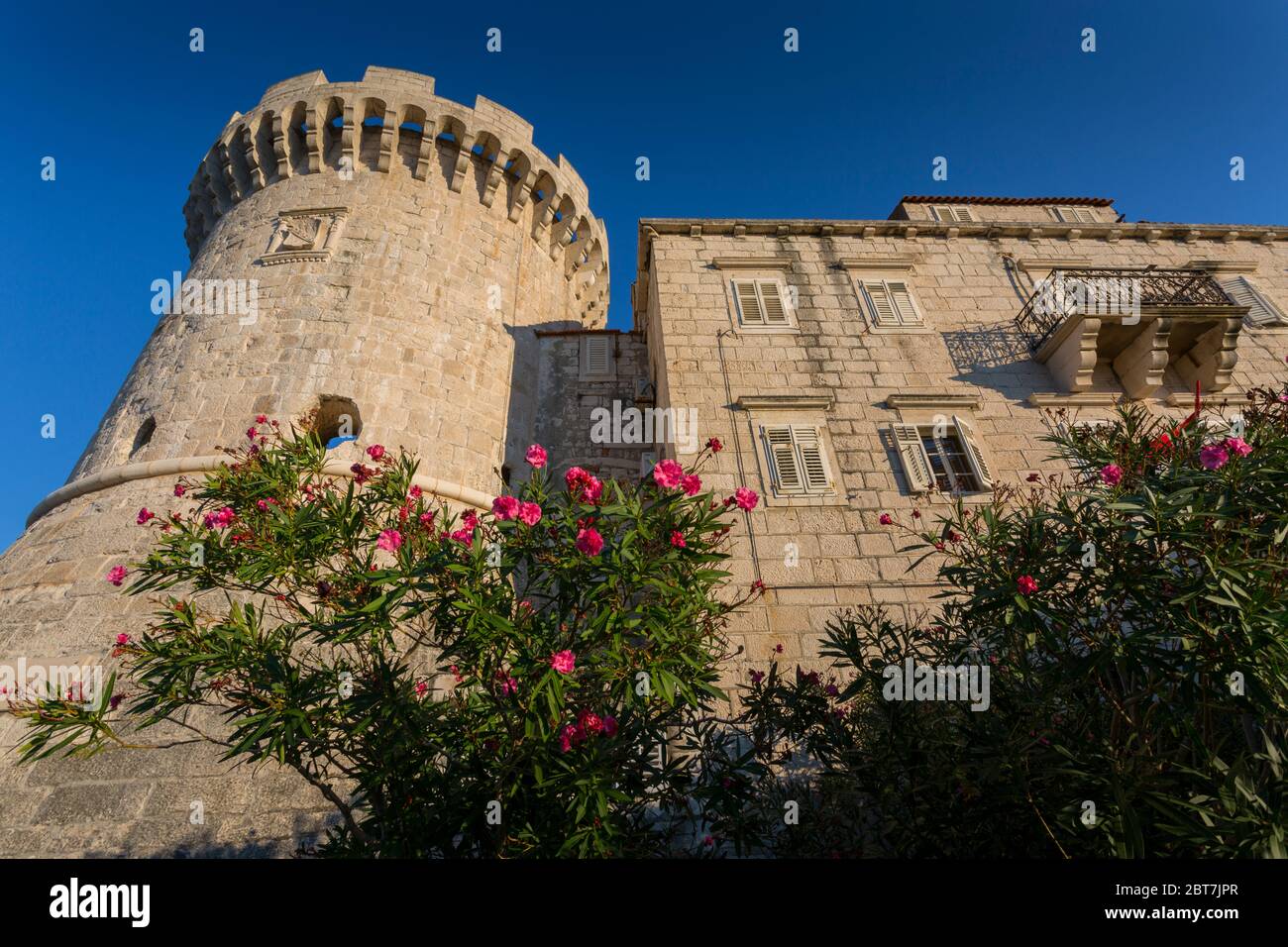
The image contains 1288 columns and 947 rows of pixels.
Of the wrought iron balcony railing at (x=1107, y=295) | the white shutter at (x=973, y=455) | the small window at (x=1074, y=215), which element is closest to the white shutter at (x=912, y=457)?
the white shutter at (x=973, y=455)

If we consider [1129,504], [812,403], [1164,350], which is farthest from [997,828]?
[1164,350]

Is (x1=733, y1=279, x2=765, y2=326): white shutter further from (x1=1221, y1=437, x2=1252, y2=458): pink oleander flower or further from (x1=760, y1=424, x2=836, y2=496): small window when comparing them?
(x1=1221, y1=437, x2=1252, y2=458): pink oleander flower

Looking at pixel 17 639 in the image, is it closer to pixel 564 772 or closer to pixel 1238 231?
pixel 564 772

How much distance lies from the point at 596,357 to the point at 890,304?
6.05m

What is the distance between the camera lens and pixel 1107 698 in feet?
13.1

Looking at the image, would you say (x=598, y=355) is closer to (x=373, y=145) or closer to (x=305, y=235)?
(x=305, y=235)

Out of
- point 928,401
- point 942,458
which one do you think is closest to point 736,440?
point 942,458

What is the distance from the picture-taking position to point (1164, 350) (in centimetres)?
925

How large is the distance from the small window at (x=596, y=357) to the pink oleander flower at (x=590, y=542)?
908 centimetres

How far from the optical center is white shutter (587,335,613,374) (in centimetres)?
1252

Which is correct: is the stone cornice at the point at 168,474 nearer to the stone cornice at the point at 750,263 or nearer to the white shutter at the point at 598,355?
the white shutter at the point at 598,355

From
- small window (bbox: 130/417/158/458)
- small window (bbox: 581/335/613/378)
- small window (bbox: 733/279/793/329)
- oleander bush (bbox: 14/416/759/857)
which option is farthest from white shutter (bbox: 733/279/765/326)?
small window (bbox: 130/417/158/458)

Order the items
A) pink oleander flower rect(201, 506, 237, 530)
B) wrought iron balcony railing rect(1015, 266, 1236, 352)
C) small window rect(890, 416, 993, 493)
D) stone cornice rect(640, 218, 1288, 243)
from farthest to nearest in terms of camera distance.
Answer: stone cornice rect(640, 218, 1288, 243) < wrought iron balcony railing rect(1015, 266, 1236, 352) < small window rect(890, 416, 993, 493) < pink oleander flower rect(201, 506, 237, 530)

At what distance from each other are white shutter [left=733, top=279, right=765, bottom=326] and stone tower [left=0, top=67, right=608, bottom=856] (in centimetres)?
466
